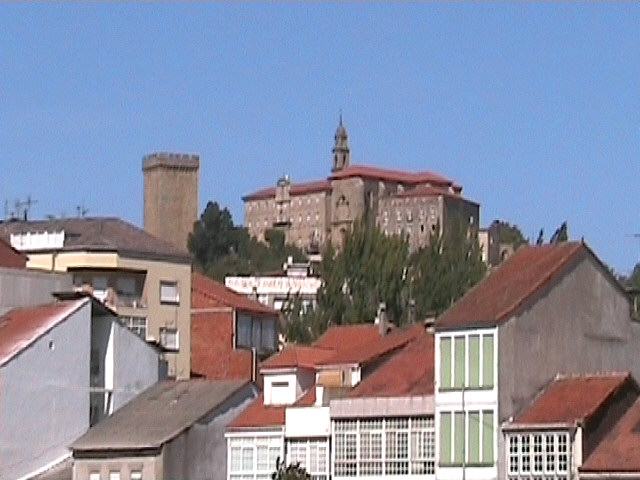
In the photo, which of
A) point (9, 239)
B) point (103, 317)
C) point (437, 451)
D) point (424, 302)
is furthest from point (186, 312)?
point (437, 451)

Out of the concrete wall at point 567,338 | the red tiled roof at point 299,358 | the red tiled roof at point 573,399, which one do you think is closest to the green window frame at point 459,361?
the concrete wall at point 567,338

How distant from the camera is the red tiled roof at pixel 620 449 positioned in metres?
61.1

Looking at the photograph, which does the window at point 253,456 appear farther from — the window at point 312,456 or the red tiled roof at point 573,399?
the red tiled roof at point 573,399

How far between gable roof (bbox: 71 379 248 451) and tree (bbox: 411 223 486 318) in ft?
126

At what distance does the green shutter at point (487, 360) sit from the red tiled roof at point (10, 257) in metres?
33.6

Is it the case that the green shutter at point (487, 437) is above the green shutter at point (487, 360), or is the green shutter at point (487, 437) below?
below

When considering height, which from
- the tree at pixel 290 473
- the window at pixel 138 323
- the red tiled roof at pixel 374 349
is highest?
the window at pixel 138 323

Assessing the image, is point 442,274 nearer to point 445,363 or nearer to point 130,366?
point 130,366

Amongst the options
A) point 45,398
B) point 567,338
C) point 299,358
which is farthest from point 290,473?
point 45,398

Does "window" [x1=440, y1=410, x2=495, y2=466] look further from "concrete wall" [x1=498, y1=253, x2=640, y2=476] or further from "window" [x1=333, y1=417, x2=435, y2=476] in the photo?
"window" [x1=333, y1=417, x2=435, y2=476]

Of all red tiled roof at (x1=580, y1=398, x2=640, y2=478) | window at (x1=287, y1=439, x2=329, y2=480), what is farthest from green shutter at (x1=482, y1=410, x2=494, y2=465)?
window at (x1=287, y1=439, x2=329, y2=480)

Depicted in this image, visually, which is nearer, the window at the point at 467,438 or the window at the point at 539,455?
the window at the point at 539,455

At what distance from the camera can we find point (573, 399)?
64.2m

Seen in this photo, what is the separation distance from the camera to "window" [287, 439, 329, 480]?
237 feet
